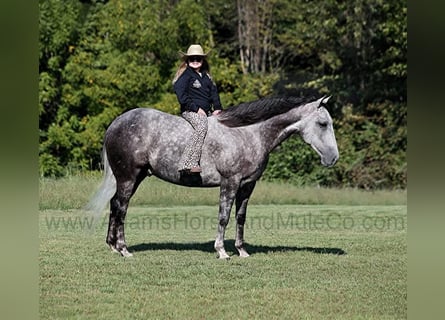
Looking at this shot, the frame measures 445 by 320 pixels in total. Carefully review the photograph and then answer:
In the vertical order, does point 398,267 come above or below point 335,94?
below

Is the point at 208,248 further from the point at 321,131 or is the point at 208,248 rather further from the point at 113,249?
the point at 321,131

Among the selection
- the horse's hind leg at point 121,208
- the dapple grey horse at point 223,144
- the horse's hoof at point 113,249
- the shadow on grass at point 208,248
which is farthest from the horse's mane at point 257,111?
the horse's hoof at point 113,249

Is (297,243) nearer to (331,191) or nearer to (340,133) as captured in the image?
(331,191)

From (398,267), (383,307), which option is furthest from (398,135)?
(383,307)

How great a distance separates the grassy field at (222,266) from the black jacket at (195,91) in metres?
2.03

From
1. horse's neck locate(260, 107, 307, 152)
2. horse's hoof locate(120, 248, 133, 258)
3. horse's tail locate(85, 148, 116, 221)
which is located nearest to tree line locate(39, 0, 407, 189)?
horse's tail locate(85, 148, 116, 221)

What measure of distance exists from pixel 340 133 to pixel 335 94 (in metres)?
1.54

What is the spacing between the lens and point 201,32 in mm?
23172

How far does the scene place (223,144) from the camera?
8.89 m

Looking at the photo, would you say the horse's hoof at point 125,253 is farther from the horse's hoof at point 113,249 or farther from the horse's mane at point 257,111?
the horse's mane at point 257,111

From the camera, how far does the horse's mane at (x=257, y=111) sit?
29.8 ft

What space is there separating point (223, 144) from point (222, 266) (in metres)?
1.57

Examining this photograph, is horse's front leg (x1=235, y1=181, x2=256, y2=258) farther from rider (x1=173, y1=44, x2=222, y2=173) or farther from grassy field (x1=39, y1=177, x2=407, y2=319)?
rider (x1=173, y1=44, x2=222, y2=173)
